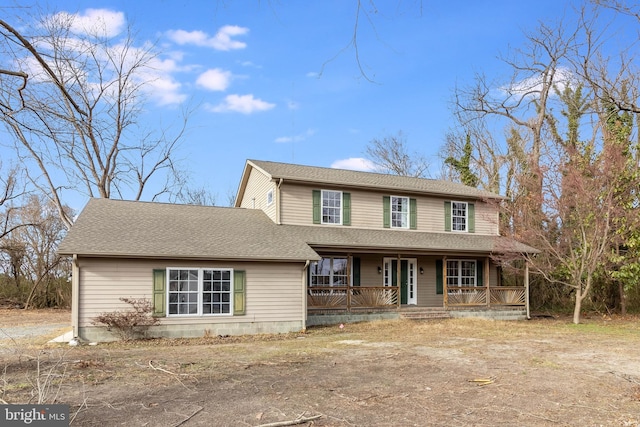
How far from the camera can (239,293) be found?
49.2ft

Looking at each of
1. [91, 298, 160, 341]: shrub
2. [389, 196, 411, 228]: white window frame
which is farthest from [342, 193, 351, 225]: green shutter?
[91, 298, 160, 341]: shrub

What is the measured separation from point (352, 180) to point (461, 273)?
20.9 ft

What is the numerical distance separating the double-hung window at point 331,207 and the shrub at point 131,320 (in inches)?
297

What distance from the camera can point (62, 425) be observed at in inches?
198

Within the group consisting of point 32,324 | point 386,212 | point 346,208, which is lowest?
point 32,324

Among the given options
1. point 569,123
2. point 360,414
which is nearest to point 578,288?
point 569,123

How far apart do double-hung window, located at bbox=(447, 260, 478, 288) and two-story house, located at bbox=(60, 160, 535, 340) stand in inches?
2.0

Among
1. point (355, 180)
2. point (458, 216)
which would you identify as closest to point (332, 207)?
point (355, 180)

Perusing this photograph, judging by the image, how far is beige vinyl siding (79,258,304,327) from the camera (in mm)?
13406

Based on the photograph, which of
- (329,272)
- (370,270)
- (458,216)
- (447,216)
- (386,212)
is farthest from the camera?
(458,216)

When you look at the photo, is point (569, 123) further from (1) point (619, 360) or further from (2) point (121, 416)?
(2) point (121, 416)

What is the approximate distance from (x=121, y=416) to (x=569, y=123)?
28532 millimetres

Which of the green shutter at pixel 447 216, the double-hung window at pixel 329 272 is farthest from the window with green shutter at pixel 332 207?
the green shutter at pixel 447 216

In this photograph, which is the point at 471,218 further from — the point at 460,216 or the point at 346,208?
the point at 346,208
